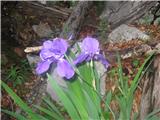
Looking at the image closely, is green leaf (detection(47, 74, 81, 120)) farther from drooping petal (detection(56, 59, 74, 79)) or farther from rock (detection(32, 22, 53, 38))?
rock (detection(32, 22, 53, 38))

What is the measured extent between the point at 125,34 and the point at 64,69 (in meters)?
2.52

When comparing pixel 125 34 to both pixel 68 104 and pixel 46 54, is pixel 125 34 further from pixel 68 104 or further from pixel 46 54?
pixel 46 54

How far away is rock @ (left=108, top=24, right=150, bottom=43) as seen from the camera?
4293 mm

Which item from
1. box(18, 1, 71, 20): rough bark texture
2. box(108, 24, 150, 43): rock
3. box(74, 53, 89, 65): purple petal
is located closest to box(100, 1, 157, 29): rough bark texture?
box(108, 24, 150, 43): rock

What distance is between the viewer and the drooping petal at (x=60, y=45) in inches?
78.7

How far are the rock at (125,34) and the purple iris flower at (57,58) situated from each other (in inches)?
91.8

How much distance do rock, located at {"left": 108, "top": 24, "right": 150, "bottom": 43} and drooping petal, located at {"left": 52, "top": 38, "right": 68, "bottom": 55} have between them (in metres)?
2.33

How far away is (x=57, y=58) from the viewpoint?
2.01 meters

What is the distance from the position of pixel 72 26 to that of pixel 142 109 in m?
1.67

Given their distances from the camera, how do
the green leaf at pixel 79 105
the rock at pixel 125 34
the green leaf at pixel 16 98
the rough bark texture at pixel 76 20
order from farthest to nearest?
1. the rock at pixel 125 34
2. the rough bark texture at pixel 76 20
3. the green leaf at pixel 79 105
4. the green leaf at pixel 16 98

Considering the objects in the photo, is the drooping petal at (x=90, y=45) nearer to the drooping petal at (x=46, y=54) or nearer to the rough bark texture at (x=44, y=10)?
the drooping petal at (x=46, y=54)

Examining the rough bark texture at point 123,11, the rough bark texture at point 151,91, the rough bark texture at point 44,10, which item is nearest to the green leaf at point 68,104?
the rough bark texture at point 151,91

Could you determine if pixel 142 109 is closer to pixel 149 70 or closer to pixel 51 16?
pixel 149 70

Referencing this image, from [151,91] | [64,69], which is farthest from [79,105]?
[151,91]
